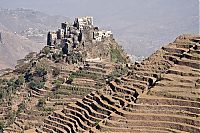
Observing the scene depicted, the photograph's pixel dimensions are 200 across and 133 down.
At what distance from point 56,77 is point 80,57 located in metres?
3.86

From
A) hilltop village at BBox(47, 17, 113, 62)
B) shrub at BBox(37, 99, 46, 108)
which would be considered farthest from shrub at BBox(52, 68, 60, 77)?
shrub at BBox(37, 99, 46, 108)

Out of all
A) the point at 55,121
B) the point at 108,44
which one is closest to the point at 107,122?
the point at 55,121

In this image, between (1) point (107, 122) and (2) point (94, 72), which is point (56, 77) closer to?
(2) point (94, 72)

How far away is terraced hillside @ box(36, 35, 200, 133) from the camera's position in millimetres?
28266

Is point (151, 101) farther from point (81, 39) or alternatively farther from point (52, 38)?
point (52, 38)

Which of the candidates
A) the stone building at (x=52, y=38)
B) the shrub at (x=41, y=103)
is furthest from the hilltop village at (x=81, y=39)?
the shrub at (x=41, y=103)

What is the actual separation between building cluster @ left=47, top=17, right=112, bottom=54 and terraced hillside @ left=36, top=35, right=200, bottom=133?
820 inches

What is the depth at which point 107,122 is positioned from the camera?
3019 centimetres

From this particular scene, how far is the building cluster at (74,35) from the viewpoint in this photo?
192 feet

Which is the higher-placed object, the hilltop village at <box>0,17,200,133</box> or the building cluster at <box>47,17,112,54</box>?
the building cluster at <box>47,17,112,54</box>

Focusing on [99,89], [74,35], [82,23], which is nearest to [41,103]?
[99,89]

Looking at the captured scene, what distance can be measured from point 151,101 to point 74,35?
3147 centimetres

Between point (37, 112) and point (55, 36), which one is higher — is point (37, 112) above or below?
below

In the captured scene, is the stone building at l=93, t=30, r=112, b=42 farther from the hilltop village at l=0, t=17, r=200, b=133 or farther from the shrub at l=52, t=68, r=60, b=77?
the shrub at l=52, t=68, r=60, b=77
